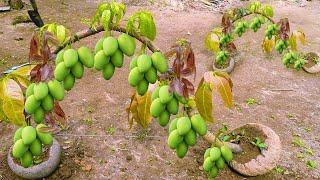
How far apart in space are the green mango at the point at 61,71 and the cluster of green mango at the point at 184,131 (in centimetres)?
53

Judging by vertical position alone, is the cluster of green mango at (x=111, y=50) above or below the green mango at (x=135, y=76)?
above

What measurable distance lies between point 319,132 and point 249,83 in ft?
5.39

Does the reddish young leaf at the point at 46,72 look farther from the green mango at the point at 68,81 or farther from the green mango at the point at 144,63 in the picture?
the green mango at the point at 144,63

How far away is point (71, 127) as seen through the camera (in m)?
4.95

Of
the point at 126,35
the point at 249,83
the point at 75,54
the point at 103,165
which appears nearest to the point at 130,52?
the point at 126,35

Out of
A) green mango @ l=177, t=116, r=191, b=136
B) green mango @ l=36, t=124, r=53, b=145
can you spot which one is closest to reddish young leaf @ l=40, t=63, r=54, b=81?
green mango @ l=36, t=124, r=53, b=145

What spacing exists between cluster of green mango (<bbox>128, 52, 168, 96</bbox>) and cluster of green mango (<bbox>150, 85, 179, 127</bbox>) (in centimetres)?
7

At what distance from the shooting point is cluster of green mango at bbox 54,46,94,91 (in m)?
1.52

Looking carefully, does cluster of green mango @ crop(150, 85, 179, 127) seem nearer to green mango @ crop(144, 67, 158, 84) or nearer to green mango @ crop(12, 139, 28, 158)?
green mango @ crop(144, 67, 158, 84)

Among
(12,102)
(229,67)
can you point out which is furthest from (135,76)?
(229,67)

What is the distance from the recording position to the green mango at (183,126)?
1554mm

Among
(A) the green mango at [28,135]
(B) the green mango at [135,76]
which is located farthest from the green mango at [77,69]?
(A) the green mango at [28,135]

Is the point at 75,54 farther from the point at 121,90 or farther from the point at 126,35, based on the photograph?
the point at 121,90

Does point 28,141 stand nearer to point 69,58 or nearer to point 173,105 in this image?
point 69,58
